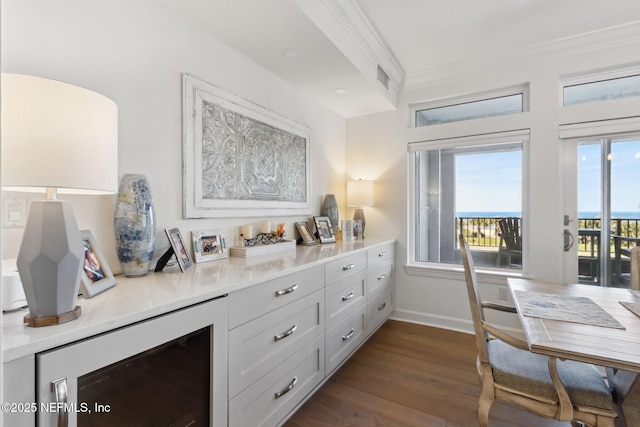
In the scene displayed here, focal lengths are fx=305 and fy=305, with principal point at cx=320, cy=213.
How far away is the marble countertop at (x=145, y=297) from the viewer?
31.0 inches

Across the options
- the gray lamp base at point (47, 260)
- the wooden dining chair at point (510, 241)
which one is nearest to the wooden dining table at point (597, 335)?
the wooden dining chair at point (510, 241)

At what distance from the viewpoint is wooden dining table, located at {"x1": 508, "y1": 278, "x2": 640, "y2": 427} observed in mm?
1013

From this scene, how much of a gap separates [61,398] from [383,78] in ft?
10.1

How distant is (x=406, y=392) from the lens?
203 cm

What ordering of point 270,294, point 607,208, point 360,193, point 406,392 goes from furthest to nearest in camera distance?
point 360,193 < point 607,208 < point 406,392 < point 270,294

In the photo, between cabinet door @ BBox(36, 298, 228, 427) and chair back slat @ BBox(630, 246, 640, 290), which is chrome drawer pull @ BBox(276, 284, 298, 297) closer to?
cabinet door @ BBox(36, 298, 228, 427)

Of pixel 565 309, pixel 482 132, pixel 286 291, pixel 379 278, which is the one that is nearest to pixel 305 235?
pixel 379 278

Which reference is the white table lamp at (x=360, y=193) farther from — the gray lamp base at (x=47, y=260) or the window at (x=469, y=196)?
the gray lamp base at (x=47, y=260)

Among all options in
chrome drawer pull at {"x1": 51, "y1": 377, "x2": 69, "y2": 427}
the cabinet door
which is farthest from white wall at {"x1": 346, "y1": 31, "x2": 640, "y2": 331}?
chrome drawer pull at {"x1": 51, "y1": 377, "x2": 69, "y2": 427}

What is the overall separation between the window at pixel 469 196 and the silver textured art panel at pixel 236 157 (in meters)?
1.44

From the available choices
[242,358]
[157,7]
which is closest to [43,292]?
[242,358]

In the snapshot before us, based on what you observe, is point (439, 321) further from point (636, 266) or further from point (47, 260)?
point (47, 260)

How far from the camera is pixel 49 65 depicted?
127 centimetres

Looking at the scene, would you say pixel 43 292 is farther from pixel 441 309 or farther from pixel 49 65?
pixel 441 309
